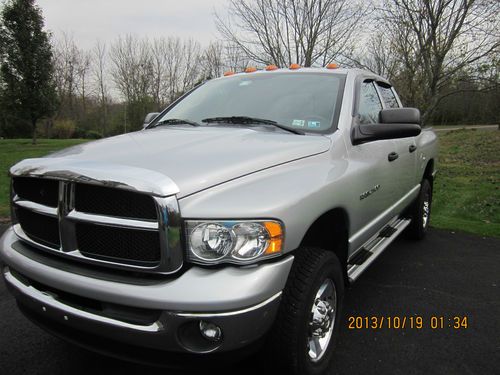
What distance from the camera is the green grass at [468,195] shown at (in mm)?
5859

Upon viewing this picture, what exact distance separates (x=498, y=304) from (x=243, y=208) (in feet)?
9.04

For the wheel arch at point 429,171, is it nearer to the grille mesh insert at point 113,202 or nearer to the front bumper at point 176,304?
the front bumper at point 176,304

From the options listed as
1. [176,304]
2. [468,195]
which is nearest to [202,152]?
[176,304]

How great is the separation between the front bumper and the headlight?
0.05 metres

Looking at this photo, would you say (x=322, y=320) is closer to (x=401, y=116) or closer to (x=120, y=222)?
(x=120, y=222)

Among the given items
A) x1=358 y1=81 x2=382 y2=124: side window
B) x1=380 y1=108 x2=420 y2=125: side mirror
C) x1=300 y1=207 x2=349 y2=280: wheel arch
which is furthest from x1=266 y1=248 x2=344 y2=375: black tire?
x1=358 y1=81 x2=382 y2=124: side window

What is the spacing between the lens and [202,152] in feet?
6.79

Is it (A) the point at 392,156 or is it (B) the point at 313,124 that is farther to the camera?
(A) the point at 392,156

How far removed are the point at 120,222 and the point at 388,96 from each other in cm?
335

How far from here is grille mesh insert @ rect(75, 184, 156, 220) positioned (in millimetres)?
1676

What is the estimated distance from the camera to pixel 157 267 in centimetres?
167

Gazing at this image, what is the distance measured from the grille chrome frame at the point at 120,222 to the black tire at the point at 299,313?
592mm

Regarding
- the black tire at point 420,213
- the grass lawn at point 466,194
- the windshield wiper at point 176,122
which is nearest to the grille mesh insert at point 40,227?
the windshield wiper at point 176,122

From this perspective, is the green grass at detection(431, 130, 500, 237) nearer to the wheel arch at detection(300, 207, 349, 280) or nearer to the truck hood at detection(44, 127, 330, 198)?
the wheel arch at detection(300, 207, 349, 280)
